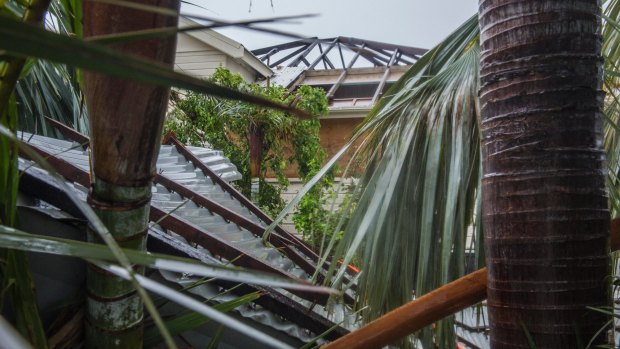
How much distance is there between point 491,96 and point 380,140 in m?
0.58

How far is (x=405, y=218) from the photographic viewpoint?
1.56m

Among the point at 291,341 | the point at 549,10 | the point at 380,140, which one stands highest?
the point at 549,10

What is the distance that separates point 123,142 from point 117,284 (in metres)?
0.28

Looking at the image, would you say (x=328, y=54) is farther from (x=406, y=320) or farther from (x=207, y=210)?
(x=406, y=320)

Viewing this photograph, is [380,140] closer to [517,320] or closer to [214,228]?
[517,320]

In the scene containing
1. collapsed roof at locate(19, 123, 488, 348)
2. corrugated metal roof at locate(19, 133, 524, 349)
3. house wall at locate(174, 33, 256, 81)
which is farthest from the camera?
house wall at locate(174, 33, 256, 81)

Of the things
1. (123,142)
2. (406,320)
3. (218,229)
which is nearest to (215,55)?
(218,229)

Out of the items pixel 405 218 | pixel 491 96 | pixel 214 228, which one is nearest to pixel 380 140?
pixel 405 218

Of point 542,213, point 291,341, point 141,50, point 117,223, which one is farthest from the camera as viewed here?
point 291,341

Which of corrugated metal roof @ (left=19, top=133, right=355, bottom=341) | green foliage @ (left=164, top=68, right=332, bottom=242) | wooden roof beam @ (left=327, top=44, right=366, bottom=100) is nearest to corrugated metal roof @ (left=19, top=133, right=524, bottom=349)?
corrugated metal roof @ (left=19, top=133, right=355, bottom=341)

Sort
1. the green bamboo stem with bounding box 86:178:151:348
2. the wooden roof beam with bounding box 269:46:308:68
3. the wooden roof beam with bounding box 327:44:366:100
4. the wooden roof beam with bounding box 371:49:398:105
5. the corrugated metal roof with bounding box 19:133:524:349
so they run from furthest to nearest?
the wooden roof beam with bounding box 269:46:308:68 < the wooden roof beam with bounding box 327:44:366:100 < the wooden roof beam with bounding box 371:49:398:105 < the corrugated metal roof with bounding box 19:133:524:349 < the green bamboo stem with bounding box 86:178:151:348

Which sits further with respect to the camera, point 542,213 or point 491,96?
point 491,96

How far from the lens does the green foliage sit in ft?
21.4

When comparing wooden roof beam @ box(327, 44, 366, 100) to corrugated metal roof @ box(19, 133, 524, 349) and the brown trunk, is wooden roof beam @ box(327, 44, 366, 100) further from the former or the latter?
the brown trunk
